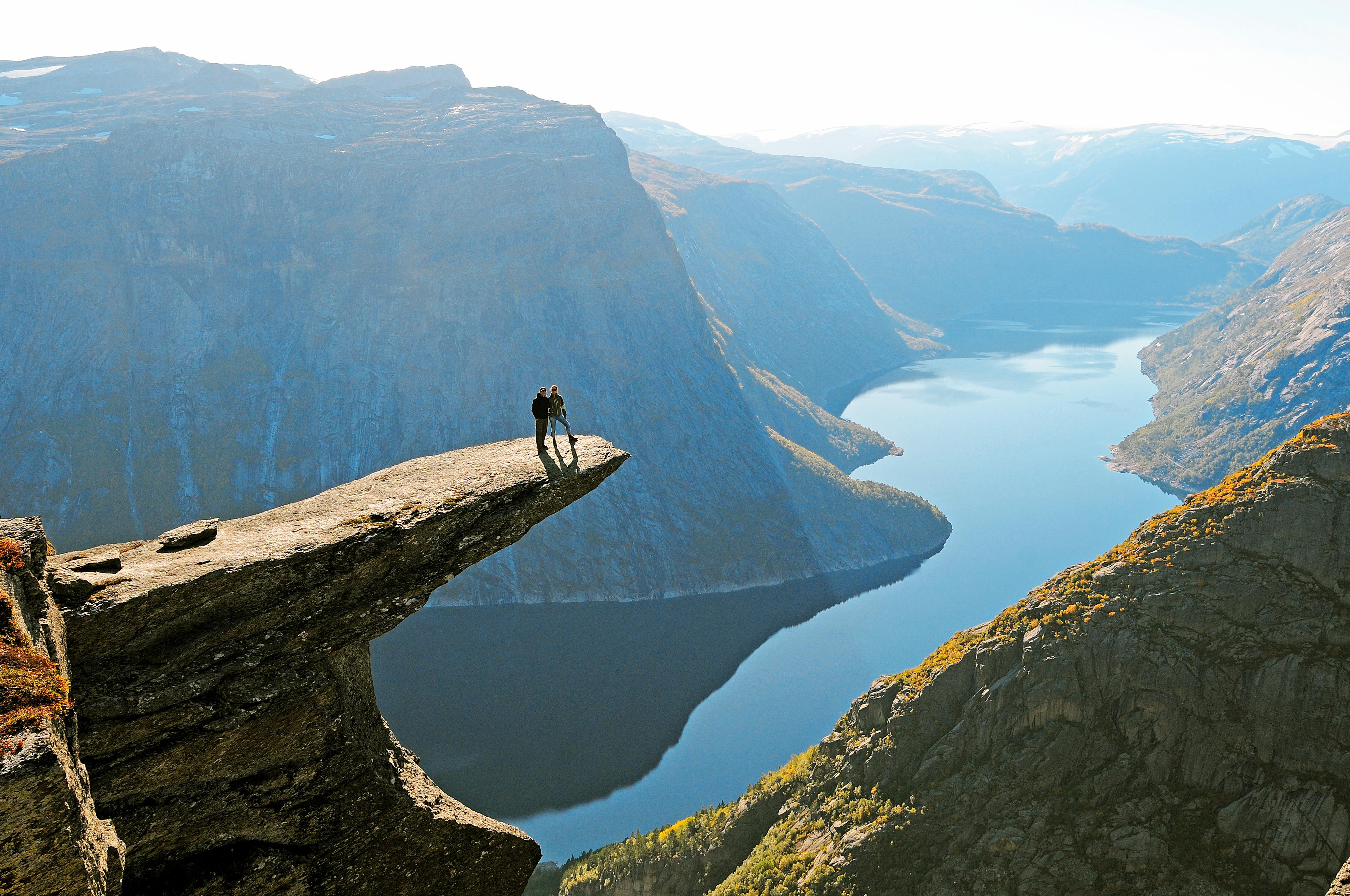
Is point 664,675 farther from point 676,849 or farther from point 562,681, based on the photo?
point 676,849

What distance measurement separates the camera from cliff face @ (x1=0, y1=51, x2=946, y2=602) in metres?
144

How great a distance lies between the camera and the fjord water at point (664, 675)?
292ft

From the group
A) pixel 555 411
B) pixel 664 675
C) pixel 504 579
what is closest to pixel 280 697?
pixel 555 411

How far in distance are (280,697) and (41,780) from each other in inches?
202

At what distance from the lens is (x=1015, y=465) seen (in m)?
196

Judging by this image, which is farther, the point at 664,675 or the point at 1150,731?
the point at 664,675

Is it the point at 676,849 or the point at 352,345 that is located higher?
the point at 352,345

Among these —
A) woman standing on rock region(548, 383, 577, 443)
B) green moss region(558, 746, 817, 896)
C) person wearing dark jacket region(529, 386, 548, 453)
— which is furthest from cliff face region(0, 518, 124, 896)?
green moss region(558, 746, 817, 896)

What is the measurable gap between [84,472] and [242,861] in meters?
160

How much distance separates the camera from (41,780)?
9.23m

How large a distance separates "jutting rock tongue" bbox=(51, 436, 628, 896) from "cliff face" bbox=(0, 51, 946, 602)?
125875 millimetres

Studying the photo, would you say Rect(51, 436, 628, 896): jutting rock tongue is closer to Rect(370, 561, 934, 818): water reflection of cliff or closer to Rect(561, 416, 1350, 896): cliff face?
Rect(561, 416, 1350, 896): cliff face

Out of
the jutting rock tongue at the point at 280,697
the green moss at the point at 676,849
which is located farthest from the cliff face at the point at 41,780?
the green moss at the point at 676,849

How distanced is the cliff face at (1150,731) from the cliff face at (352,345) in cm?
10932
